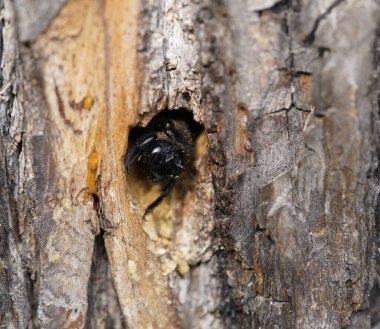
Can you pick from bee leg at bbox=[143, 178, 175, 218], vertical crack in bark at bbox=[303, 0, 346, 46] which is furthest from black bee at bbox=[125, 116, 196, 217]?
vertical crack in bark at bbox=[303, 0, 346, 46]

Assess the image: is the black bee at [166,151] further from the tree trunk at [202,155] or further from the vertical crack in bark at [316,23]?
the vertical crack in bark at [316,23]

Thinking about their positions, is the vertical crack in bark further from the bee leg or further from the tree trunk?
the bee leg

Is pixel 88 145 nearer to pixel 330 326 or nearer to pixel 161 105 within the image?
pixel 161 105

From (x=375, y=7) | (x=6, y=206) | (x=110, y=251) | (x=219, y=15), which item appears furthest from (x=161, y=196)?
(x=375, y=7)

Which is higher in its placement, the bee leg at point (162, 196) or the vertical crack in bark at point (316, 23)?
the vertical crack in bark at point (316, 23)

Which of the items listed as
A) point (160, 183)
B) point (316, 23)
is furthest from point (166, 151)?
point (316, 23)

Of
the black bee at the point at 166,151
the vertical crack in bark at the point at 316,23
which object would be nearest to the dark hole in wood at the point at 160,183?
the black bee at the point at 166,151

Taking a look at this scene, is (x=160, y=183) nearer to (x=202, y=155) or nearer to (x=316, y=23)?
(x=202, y=155)
